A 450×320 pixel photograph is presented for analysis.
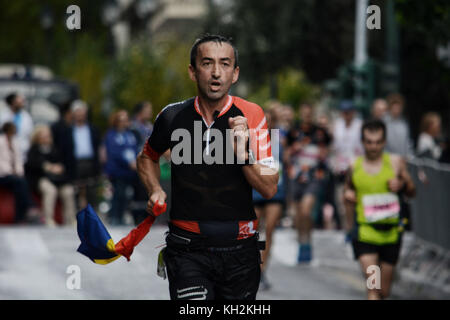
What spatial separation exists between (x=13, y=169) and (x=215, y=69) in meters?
13.0

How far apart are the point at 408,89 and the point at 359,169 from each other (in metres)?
19.3

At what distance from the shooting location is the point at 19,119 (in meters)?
19.1

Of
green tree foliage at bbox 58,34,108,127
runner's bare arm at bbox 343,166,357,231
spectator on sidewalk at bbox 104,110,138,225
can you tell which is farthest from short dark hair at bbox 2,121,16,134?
green tree foliage at bbox 58,34,108,127

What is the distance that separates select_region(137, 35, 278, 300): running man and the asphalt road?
12.2 ft

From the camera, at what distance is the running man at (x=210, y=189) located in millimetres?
5078

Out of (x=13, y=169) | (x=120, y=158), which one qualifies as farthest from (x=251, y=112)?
(x=13, y=169)

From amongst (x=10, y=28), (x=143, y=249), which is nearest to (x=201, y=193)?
(x=143, y=249)

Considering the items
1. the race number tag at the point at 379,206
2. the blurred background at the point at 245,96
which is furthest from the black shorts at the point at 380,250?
the blurred background at the point at 245,96

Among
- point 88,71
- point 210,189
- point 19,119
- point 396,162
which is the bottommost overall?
point 396,162

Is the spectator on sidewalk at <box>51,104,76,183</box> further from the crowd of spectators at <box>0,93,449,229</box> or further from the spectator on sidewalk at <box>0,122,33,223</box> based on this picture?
the spectator on sidewalk at <box>0,122,33,223</box>

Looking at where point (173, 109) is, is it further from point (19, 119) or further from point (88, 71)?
point (88, 71)

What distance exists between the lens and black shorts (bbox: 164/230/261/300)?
17.0ft

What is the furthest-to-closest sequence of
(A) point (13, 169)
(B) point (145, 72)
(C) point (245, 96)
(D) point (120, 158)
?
1. (B) point (145, 72)
2. (C) point (245, 96)
3. (A) point (13, 169)
4. (D) point (120, 158)

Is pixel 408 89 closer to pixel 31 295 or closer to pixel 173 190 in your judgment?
pixel 31 295
